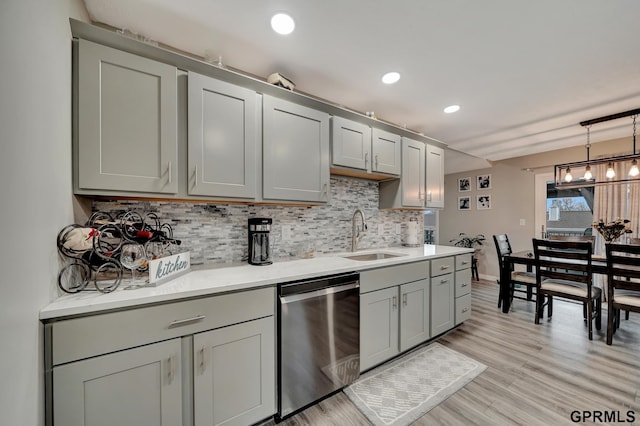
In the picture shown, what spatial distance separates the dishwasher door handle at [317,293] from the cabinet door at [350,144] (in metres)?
1.05

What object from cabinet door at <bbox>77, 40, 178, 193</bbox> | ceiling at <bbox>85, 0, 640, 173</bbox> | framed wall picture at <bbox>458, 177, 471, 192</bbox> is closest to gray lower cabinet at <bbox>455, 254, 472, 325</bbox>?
ceiling at <bbox>85, 0, 640, 173</bbox>

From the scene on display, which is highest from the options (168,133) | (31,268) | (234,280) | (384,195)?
(168,133)

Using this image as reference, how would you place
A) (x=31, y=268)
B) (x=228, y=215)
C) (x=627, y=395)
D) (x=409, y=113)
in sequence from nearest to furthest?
(x=31, y=268) → (x=627, y=395) → (x=228, y=215) → (x=409, y=113)

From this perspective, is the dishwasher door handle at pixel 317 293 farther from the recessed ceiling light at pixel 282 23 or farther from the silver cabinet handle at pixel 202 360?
the recessed ceiling light at pixel 282 23

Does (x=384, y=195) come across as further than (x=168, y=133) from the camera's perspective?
Yes

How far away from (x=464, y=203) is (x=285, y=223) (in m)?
4.79

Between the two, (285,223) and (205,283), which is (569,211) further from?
(205,283)

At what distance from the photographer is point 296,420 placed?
5.02 feet

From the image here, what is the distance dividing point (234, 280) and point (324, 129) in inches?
55.3

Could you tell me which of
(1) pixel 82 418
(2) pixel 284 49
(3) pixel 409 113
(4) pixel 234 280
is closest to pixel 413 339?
(4) pixel 234 280

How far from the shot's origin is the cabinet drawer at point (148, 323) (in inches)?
38.0

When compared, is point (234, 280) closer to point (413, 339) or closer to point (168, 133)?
point (168, 133)

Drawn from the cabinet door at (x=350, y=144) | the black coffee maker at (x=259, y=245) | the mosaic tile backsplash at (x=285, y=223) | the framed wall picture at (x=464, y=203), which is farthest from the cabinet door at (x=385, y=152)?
the framed wall picture at (x=464, y=203)

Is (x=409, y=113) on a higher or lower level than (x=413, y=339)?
higher
